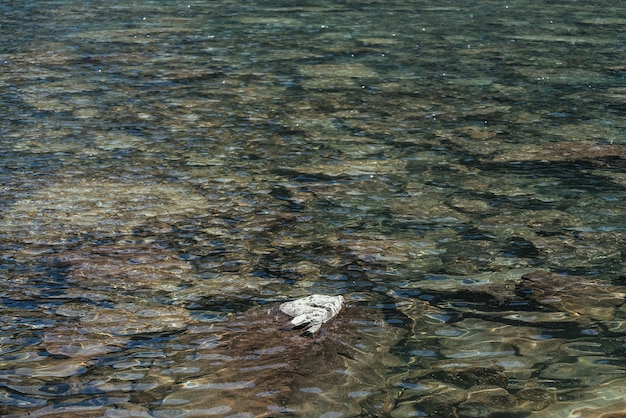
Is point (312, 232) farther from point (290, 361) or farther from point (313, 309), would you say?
point (290, 361)

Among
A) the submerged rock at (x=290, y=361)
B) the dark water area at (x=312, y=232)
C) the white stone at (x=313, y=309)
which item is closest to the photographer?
the submerged rock at (x=290, y=361)

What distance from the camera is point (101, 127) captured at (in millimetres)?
6730

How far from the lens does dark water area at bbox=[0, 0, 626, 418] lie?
319 cm

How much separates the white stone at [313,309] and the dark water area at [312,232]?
0.19 feet

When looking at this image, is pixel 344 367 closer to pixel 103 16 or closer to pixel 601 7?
pixel 103 16

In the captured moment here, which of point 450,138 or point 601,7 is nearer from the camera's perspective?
point 450,138

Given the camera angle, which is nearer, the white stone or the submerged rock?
the submerged rock

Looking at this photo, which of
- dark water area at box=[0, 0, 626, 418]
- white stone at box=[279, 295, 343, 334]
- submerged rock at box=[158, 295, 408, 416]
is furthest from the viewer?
white stone at box=[279, 295, 343, 334]

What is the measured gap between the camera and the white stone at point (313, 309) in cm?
355

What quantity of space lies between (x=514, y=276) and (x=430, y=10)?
370 inches

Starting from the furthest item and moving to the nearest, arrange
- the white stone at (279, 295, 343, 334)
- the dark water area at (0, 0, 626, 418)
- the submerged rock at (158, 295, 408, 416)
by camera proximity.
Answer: the white stone at (279, 295, 343, 334) < the dark water area at (0, 0, 626, 418) < the submerged rock at (158, 295, 408, 416)

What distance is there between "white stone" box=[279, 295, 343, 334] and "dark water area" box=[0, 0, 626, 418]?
0.06m

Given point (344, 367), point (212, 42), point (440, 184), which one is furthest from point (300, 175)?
point (212, 42)

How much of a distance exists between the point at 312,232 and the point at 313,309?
110 cm
